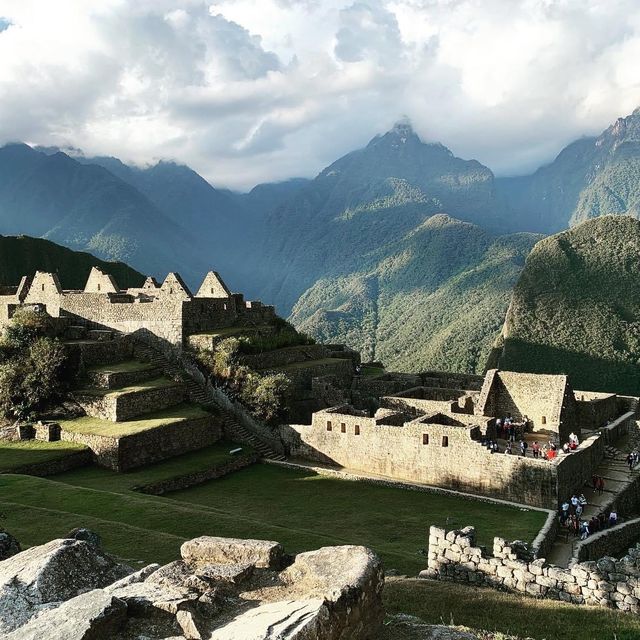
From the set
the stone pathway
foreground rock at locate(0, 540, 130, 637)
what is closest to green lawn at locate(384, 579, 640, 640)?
foreground rock at locate(0, 540, 130, 637)

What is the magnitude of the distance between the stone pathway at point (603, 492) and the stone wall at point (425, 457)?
1.46 meters

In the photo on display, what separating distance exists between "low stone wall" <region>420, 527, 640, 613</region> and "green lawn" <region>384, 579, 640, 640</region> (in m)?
0.46

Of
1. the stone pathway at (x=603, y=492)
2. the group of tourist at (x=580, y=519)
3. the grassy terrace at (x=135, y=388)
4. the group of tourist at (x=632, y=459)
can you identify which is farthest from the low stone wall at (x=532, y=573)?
the grassy terrace at (x=135, y=388)

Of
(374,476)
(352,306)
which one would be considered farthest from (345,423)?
(352,306)

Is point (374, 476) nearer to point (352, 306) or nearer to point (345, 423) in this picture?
point (345, 423)

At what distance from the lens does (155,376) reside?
2772 centimetres

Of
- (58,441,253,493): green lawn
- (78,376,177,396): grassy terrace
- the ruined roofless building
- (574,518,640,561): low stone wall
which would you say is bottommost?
(574,518,640,561): low stone wall

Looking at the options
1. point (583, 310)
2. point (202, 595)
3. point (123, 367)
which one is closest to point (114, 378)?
point (123, 367)

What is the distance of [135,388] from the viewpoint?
83.9 ft

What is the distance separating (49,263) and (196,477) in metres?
77.5

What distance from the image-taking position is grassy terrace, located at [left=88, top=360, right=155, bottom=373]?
26.9 metres

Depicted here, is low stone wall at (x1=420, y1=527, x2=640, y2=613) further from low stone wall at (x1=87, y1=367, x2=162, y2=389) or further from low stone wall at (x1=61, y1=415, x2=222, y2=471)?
low stone wall at (x1=87, y1=367, x2=162, y2=389)

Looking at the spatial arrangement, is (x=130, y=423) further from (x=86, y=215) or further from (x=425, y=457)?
(x=86, y=215)

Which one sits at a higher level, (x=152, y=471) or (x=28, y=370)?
(x=28, y=370)
